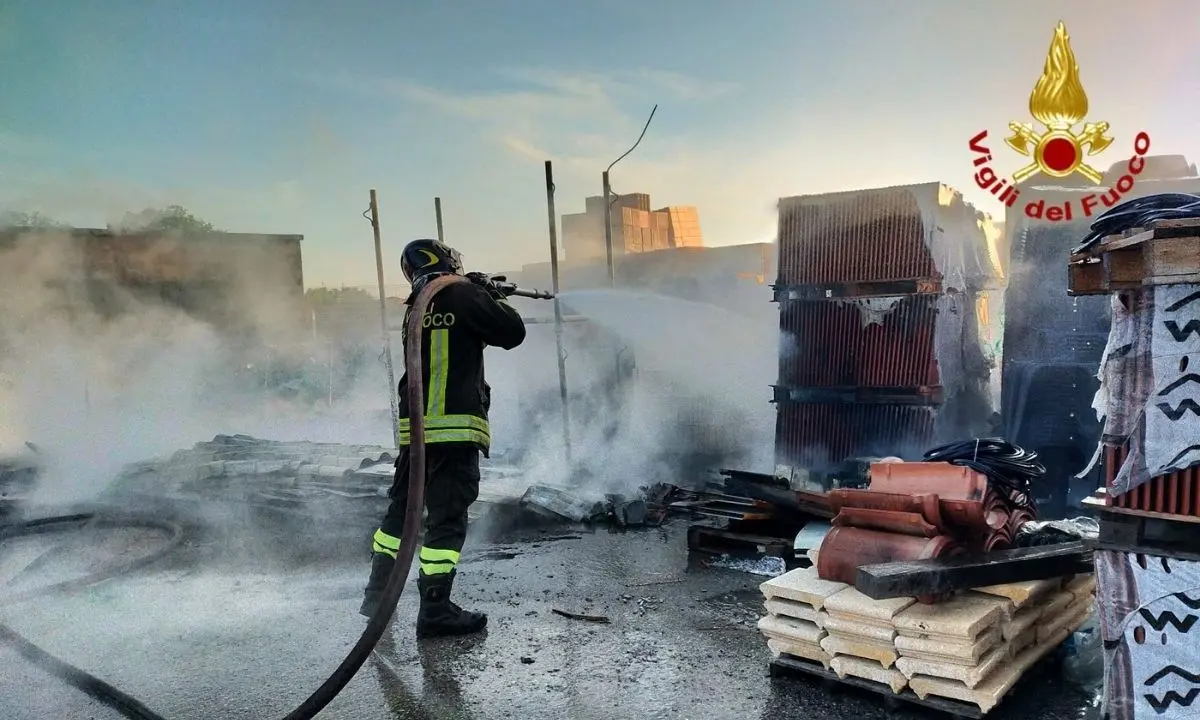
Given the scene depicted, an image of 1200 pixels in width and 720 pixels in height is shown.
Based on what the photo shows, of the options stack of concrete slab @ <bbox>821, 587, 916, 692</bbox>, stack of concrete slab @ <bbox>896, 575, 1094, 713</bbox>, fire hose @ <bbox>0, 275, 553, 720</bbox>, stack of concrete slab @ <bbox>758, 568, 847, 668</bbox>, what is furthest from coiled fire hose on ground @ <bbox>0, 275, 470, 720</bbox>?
stack of concrete slab @ <bbox>896, 575, 1094, 713</bbox>

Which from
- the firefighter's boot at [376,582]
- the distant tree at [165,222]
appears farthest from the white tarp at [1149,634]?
the distant tree at [165,222]

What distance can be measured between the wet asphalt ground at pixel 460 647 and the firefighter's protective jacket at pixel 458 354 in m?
1.16

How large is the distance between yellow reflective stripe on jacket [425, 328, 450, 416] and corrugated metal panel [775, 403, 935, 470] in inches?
176

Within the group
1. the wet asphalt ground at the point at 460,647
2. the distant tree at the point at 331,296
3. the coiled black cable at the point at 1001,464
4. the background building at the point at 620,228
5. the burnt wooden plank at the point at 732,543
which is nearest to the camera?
the wet asphalt ground at the point at 460,647

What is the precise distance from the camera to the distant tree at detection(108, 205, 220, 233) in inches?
441

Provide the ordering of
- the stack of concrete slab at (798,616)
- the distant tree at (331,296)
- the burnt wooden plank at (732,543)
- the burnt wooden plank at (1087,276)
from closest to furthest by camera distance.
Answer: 1. the burnt wooden plank at (1087,276)
2. the stack of concrete slab at (798,616)
3. the burnt wooden plank at (732,543)
4. the distant tree at (331,296)

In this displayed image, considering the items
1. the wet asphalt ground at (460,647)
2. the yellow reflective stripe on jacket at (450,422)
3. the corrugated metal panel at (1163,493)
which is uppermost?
the yellow reflective stripe on jacket at (450,422)

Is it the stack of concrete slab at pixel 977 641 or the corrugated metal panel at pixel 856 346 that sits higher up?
the corrugated metal panel at pixel 856 346

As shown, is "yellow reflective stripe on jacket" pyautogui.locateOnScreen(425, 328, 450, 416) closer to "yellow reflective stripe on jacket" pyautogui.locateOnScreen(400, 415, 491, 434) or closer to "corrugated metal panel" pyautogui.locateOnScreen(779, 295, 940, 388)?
"yellow reflective stripe on jacket" pyautogui.locateOnScreen(400, 415, 491, 434)

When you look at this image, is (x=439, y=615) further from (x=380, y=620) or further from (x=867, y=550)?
(x=867, y=550)

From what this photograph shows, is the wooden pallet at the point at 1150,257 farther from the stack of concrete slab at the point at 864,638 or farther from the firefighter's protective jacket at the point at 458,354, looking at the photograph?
the firefighter's protective jacket at the point at 458,354

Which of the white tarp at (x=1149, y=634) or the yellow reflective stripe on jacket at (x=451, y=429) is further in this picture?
the yellow reflective stripe on jacket at (x=451, y=429)

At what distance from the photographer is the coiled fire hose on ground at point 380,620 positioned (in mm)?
2947

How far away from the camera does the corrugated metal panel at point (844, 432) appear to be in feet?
22.8
